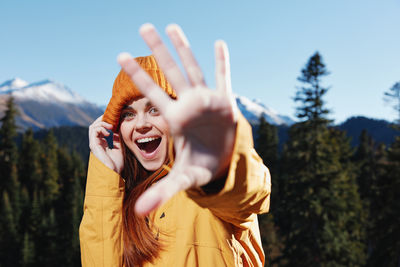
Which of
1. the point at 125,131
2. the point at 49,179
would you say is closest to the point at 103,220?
the point at 125,131

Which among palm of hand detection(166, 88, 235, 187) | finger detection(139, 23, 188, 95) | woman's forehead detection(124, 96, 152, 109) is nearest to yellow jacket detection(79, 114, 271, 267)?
palm of hand detection(166, 88, 235, 187)

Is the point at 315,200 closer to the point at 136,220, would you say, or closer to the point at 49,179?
the point at 136,220

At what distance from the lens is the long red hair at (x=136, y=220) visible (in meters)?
2.54

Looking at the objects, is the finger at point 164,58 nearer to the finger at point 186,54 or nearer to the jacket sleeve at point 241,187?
the finger at point 186,54

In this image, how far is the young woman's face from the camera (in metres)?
2.66

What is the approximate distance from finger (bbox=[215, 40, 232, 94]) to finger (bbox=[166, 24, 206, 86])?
0.09 metres

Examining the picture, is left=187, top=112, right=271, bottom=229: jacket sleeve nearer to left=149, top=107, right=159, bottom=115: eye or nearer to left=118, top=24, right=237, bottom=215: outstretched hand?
left=118, top=24, right=237, bottom=215: outstretched hand

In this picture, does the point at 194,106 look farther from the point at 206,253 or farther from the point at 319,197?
the point at 319,197

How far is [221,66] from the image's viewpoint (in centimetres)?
158

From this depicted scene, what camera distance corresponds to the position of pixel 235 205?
1.84 meters

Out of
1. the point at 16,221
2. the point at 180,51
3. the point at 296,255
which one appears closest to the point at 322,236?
the point at 296,255

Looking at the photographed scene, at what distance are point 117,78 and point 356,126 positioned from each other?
168783mm

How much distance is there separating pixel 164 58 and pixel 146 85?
0.50 ft

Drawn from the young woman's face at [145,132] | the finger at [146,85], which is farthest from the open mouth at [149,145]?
the finger at [146,85]
